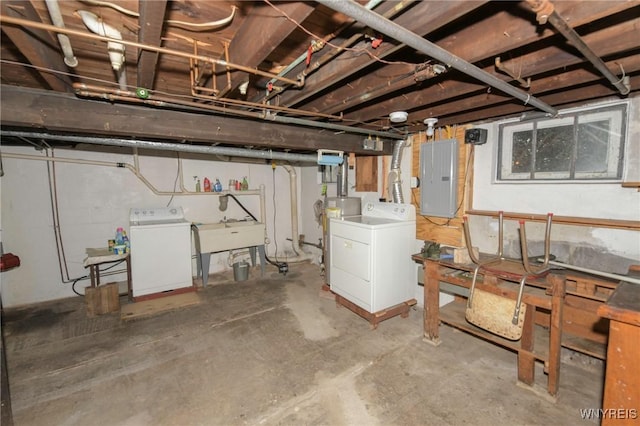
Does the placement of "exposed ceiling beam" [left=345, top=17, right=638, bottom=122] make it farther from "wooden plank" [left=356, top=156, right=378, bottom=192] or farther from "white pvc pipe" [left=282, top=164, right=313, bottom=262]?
"white pvc pipe" [left=282, top=164, right=313, bottom=262]

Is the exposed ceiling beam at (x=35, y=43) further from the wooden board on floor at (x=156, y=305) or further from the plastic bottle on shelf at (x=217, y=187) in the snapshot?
the plastic bottle on shelf at (x=217, y=187)

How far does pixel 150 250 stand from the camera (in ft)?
11.8

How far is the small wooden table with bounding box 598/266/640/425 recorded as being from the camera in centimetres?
127

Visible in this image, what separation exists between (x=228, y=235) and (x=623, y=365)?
4232 mm

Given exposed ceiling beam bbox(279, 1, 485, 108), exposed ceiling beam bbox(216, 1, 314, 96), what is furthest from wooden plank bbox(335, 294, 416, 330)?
exposed ceiling beam bbox(216, 1, 314, 96)

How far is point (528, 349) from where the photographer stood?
2057mm

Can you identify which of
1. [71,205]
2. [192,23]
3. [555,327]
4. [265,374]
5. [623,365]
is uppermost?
[192,23]

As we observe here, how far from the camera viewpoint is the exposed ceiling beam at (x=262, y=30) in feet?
3.45

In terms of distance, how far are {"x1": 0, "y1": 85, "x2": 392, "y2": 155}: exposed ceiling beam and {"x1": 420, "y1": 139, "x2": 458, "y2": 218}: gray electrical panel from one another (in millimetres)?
1349

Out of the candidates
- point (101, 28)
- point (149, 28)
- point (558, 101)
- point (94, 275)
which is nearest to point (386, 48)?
point (149, 28)

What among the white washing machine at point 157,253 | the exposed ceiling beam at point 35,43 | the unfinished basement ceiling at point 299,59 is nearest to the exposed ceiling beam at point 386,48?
the unfinished basement ceiling at point 299,59

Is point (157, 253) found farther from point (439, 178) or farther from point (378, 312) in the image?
point (439, 178)

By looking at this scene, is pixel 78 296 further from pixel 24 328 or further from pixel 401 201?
pixel 401 201

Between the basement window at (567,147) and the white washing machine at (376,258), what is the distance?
1.14 metres
